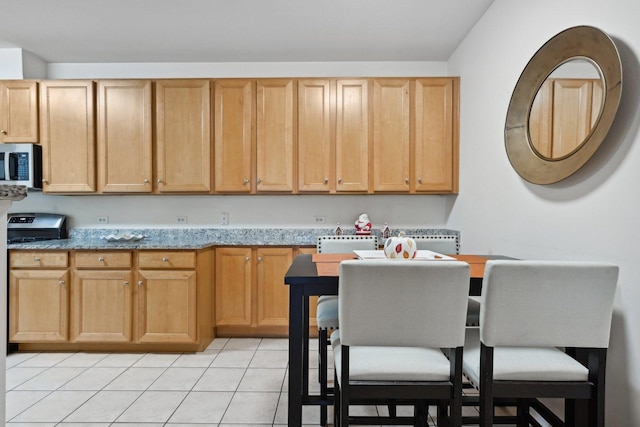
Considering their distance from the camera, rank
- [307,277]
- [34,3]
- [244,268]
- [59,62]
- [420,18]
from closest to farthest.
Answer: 1. [307,277]
2. [34,3]
3. [420,18]
4. [244,268]
5. [59,62]

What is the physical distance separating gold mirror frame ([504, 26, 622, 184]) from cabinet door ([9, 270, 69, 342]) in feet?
11.2

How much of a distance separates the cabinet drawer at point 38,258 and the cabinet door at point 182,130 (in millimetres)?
966

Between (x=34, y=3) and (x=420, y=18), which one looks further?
(x=420, y=18)

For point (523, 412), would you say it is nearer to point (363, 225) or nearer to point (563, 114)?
point (563, 114)

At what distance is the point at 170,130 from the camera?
10.9 ft

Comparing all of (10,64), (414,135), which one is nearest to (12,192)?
(414,135)

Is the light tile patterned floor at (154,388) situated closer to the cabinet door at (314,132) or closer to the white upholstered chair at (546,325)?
the white upholstered chair at (546,325)

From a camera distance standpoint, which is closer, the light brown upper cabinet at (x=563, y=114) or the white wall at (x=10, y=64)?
the light brown upper cabinet at (x=563, y=114)

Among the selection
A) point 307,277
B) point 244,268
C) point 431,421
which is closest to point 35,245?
point 244,268

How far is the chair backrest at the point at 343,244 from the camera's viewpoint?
2576mm

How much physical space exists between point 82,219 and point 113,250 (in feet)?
3.45

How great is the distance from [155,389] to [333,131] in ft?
7.93

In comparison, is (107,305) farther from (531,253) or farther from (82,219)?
(531,253)

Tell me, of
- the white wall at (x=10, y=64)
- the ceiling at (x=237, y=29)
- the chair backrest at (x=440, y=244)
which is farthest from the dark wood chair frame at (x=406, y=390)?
the white wall at (x=10, y=64)
